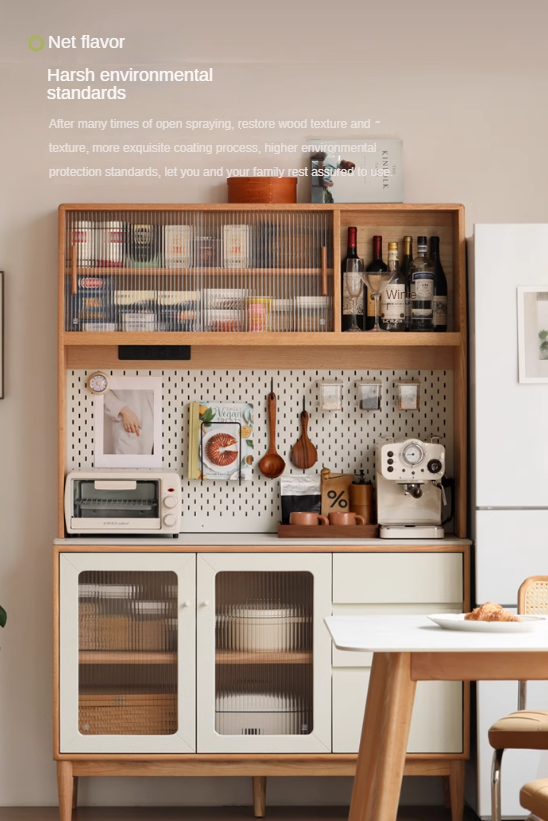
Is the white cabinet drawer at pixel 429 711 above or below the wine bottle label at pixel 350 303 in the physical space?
below

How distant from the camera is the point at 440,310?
12.1 feet

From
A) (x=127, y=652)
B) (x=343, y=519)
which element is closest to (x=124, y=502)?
(x=127, y=652)

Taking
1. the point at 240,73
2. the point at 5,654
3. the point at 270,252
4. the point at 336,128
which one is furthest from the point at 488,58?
the point at 5,654

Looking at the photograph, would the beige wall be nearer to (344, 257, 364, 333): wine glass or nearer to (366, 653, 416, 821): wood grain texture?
(344, 257, 364, 333): wine glass

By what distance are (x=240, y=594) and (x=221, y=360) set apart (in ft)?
3.16

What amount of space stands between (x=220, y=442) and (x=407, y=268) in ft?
3.37

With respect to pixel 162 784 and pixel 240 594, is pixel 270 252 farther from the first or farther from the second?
pixel 162 784

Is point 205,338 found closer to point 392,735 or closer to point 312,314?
point 312,314

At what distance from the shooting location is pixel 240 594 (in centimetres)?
351

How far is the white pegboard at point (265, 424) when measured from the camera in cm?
387

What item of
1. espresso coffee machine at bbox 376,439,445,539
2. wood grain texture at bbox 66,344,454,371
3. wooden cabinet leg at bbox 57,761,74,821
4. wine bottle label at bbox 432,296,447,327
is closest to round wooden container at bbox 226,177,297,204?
wood grain texture at bbox 66,344,454,371

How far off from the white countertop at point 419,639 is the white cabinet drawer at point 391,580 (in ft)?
3.61

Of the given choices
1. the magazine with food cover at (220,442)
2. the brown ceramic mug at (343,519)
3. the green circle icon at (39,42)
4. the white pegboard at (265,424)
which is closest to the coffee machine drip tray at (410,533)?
the brown ceramic mug at (343,519)

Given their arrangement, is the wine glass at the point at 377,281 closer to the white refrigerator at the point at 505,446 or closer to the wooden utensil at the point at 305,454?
the white refrigerator at the point at 505,446
